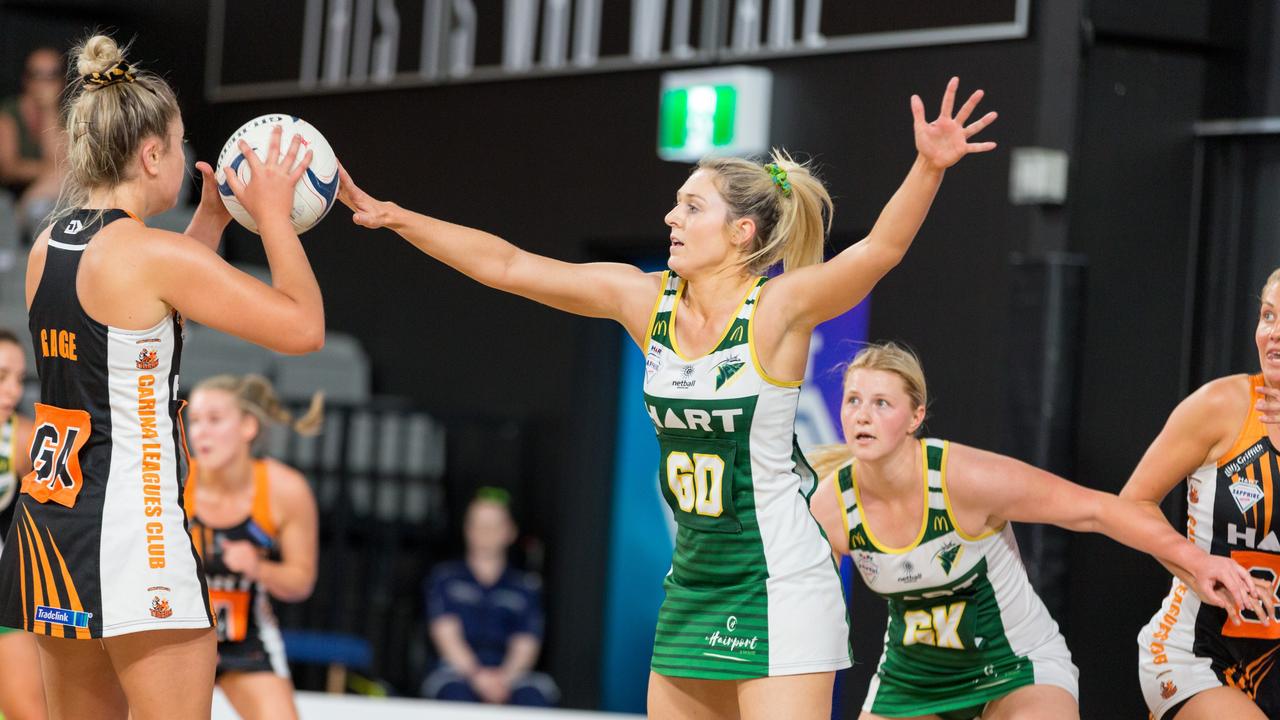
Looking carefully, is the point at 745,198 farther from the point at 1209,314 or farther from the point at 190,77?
the point at 190,77

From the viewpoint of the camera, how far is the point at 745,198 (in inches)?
126

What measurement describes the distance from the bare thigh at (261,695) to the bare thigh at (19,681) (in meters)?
0.49

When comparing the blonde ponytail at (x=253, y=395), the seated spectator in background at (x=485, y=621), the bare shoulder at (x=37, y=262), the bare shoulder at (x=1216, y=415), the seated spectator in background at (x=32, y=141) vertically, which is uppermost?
the seated spectator in background at (x=32, y=141)

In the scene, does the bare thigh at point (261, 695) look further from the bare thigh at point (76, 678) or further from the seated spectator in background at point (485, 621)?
the seated spectator in background at point (485, 621)

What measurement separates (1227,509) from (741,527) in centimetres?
128

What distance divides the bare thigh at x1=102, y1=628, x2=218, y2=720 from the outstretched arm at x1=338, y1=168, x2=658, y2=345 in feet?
3.28

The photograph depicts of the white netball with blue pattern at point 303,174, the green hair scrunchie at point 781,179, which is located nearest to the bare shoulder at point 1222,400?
the green hair scrunchie at point 781,179

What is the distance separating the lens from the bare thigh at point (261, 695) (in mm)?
4141

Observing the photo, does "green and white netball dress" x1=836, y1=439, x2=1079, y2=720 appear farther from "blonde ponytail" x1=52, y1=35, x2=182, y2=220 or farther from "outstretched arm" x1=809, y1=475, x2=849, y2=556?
"blonde ponytail" x1=52, y1=35, x2=182, y2=220

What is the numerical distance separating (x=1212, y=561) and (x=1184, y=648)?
402mm

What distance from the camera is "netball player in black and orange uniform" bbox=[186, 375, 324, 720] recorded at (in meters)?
4.20

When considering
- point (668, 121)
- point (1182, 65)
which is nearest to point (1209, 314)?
point (1182, 65)

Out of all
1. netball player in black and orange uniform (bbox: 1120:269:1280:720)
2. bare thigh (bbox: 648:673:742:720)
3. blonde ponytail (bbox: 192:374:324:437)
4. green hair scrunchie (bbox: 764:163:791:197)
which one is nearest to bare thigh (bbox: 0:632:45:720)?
blonde ponytail (bbox: 192:374:324:437)

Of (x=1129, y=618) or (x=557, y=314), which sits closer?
(x=1129, y=618)
